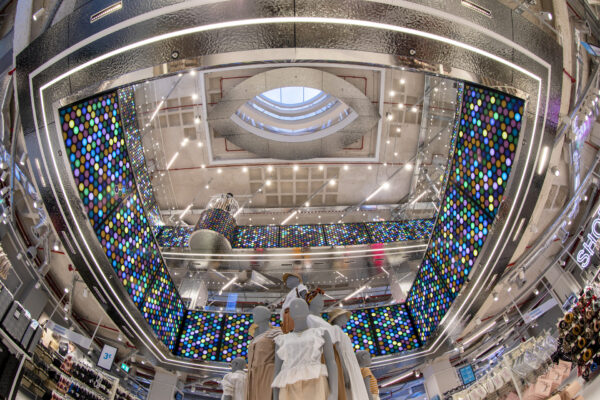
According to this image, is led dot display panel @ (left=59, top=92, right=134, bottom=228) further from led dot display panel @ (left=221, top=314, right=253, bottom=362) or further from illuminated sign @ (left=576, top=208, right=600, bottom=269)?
illuminated sign @ (left=576, top=208, right=600, bottom=269)

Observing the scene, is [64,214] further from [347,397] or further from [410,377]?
[410,377]

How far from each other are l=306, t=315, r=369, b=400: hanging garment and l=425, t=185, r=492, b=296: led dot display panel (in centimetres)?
248

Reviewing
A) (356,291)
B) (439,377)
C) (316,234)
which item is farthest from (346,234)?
(439,377)

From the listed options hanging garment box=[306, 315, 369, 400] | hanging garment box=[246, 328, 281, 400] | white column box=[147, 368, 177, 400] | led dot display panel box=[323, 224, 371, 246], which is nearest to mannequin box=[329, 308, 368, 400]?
hanging garment box=[306, 315, 369, 400]

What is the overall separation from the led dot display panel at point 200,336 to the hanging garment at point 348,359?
3.18 m

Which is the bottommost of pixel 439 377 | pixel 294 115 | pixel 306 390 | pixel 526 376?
pixel 306 390

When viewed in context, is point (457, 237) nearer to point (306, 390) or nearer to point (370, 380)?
point (370, 380)

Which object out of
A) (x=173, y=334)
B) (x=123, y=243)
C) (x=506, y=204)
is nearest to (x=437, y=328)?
(x=506, y=204)

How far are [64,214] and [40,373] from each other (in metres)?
2.95

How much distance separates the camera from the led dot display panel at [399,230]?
8.20 meters

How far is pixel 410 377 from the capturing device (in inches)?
309

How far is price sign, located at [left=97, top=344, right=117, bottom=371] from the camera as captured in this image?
20.2 feet

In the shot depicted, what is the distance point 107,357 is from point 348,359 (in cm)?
524

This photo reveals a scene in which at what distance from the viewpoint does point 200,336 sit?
5758 millimetres
